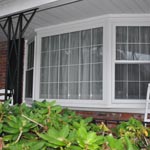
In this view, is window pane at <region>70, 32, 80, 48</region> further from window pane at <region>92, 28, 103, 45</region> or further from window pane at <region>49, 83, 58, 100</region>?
window pane at <region>49, 83, 58, 100</region>

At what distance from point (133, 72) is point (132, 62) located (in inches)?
7.0

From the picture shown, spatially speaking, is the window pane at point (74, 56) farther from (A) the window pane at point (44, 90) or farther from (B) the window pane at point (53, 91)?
(A) the window pane at point (44, 90)

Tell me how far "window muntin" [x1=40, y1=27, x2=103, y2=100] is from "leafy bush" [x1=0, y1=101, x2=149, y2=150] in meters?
3.18

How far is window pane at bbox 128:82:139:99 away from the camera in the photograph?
14.6ft

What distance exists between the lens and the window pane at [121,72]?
4.56m

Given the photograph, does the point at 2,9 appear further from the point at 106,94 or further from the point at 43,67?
the point at 106,94

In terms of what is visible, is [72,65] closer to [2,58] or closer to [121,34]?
[121,34]

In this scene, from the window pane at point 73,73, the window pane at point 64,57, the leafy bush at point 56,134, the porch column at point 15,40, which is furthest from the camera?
the window pane at point 64,57

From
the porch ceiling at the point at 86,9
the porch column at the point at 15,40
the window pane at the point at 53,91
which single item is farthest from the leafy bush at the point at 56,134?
the window pane at the point at 53,91

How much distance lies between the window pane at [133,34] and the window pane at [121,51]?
16 cm

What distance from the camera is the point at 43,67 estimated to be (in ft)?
18.6

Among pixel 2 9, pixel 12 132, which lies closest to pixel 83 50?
pixel 2 9

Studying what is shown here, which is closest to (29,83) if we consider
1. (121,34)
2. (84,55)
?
(84,55)

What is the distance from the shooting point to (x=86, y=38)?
500 centimetres
